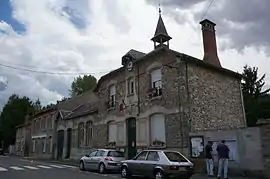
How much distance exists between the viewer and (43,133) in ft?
129

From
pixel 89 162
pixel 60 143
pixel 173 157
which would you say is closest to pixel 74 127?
pixel 60 143

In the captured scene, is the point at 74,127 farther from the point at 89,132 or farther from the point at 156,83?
the point at 156,83

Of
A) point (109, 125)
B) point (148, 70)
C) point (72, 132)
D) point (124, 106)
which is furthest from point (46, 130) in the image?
point (148, 70)

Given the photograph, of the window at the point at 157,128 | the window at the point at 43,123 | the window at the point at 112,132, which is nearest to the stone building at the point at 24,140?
the window at the point at 43,123

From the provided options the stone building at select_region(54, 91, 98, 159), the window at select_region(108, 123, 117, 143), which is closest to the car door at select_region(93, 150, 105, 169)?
the window at select_region(108, 123, 117, 143)

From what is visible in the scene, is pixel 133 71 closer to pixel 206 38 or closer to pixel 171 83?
pixel 171 83

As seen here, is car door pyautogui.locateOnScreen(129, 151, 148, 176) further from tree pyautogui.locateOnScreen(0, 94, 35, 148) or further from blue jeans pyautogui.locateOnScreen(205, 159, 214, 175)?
tree pyautogui.locateOnScreen(0, 94, 35, 148)

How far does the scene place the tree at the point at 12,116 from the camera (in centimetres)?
5712

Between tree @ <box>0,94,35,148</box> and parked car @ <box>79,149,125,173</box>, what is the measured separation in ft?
136

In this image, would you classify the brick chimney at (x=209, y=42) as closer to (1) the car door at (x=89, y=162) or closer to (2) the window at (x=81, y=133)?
(1) the car door at (x=89, y=162)

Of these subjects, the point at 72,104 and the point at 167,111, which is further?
the point at 72,104

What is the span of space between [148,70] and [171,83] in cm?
262

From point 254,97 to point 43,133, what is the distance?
26922 mm

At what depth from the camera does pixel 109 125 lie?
992 inches
